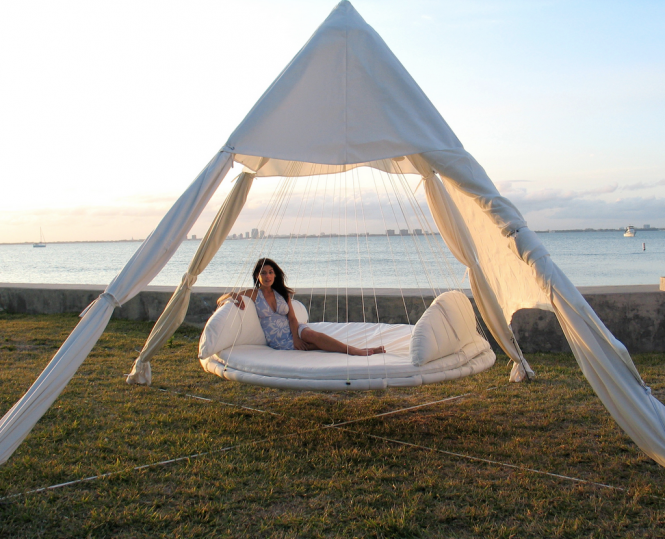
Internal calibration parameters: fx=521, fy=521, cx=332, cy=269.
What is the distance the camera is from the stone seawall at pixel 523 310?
5219 mm

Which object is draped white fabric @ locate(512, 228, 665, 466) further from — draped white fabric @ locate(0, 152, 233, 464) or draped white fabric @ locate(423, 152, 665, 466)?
draped white fabric @ locate(0, 152, 233, 464)

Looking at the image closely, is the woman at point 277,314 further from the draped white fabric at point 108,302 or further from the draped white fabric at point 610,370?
the draped white fabric at point 610,370

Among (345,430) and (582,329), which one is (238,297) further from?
(582,329)

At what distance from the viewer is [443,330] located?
11.2 ft

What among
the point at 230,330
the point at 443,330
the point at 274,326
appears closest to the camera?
the point at 443,330

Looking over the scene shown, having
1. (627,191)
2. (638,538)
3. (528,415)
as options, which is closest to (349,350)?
(528,415)

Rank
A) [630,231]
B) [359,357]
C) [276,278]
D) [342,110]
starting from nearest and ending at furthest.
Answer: [342,110] < [359,357] < [276,278] < [630,231]

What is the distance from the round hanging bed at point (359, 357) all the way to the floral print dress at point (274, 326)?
57 mm

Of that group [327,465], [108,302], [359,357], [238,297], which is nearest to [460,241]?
[359,357]

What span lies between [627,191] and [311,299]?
1450 centimetres

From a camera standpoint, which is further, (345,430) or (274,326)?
(274,326)

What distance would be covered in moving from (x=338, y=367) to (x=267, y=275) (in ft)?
4.89

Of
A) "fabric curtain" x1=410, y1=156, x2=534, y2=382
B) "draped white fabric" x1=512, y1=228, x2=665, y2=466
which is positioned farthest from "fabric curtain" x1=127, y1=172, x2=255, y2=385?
"draped white fabric" x1=512, y1=228, x2=665, y2=466

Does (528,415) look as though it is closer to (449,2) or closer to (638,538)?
(638,538)
